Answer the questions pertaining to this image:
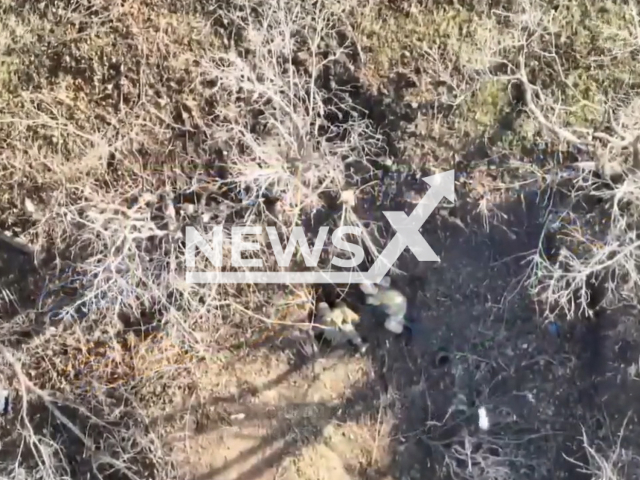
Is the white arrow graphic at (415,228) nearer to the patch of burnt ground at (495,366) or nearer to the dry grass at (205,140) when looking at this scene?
the patch of burnt ground at (495,366)

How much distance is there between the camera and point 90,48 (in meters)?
2.87

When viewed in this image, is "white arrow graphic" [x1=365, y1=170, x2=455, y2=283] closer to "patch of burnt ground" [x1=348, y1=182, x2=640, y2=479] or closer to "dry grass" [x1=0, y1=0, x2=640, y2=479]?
"patch of burnt ground" [x1=348, y1=182, x2=640, y2=479]

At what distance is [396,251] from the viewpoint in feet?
9.40

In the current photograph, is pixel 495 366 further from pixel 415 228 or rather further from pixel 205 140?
pixel 205 140

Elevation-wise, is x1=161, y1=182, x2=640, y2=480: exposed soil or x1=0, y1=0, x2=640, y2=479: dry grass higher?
x1=0, y1=0, x2=640, y2=479: dry grass

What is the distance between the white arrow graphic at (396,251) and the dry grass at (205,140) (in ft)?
0.20

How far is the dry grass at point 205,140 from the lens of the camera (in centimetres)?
276

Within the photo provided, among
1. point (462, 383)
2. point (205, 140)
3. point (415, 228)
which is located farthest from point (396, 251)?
point (205, 140)

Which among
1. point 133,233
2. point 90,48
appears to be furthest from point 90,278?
point 90,48

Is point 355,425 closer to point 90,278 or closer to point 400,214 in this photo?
point 400,214

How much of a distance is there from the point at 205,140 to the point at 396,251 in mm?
967

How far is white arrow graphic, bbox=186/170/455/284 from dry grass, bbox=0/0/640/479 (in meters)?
0.06

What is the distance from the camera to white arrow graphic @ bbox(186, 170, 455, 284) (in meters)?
2.85

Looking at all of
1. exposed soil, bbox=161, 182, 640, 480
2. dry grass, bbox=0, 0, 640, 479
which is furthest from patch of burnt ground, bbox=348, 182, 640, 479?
dry grass, bbox=0, 0, 640, 479
